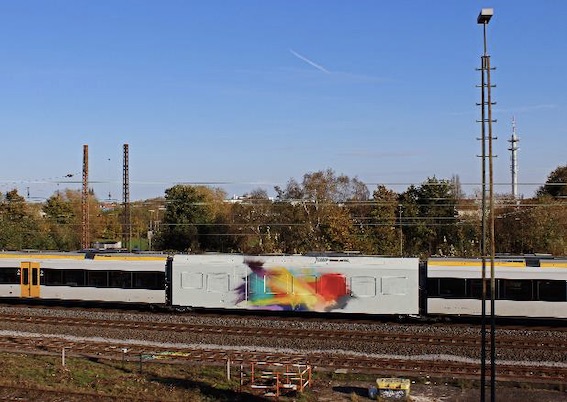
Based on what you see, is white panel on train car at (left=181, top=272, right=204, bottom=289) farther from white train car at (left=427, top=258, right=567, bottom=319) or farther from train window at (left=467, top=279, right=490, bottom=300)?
train window at (left=467, top=279, right=490, bottom=300)

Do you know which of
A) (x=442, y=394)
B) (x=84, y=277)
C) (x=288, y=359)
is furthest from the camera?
(x=84, y=277)

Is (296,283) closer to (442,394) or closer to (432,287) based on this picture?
(432,287)

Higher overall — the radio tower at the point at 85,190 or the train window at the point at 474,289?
the radio tower at the point at 85,190

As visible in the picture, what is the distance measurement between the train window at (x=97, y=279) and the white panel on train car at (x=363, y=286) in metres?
12.4

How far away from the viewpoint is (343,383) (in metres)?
18.3

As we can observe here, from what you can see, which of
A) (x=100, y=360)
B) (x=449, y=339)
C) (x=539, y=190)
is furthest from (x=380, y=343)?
(x=539, y=190)

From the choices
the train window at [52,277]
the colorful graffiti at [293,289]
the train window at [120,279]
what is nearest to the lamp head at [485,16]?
the colorful graffiti at [293,289]

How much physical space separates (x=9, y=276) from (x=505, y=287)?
24694 mm

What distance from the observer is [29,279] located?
3172 cm

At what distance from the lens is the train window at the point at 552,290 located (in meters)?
25.3

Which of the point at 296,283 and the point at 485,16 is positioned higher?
the point at 485,16

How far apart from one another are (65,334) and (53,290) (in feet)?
19.8

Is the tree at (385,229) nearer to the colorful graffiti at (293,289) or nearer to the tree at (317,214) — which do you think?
the tree at (317,214)

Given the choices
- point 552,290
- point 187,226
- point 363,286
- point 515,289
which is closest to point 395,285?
point 363,286
